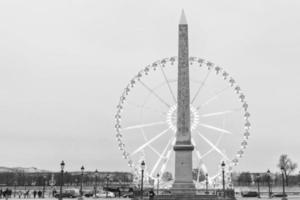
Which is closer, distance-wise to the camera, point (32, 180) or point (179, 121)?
point (179, 121)

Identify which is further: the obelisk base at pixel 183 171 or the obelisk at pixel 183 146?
the obelisk at pixel 183 146

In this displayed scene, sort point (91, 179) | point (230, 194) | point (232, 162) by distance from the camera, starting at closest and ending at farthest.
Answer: point (230, 194), point (232, 162), point (91, 179)

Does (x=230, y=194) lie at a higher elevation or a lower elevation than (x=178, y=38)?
lower

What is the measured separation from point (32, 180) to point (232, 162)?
339 ft

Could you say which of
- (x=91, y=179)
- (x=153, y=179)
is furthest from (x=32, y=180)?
(x=153, y=179)

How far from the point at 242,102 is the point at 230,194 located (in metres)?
7.96

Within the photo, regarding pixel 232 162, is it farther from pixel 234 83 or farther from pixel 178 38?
pixel 178 38

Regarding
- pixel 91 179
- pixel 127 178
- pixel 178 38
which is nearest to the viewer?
pixel 178 38

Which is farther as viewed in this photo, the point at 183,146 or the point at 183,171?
the point at 183,171

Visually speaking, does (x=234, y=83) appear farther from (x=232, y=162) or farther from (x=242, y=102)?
(x=232, y=162)

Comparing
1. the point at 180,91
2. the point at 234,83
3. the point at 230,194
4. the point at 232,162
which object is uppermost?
the point at 234,83

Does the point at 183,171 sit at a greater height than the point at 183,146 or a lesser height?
lesser

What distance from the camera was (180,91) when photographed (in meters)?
29.6

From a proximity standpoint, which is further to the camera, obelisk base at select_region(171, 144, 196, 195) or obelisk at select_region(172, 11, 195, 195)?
obelisk at select_region(172, 11, 195, 195)
